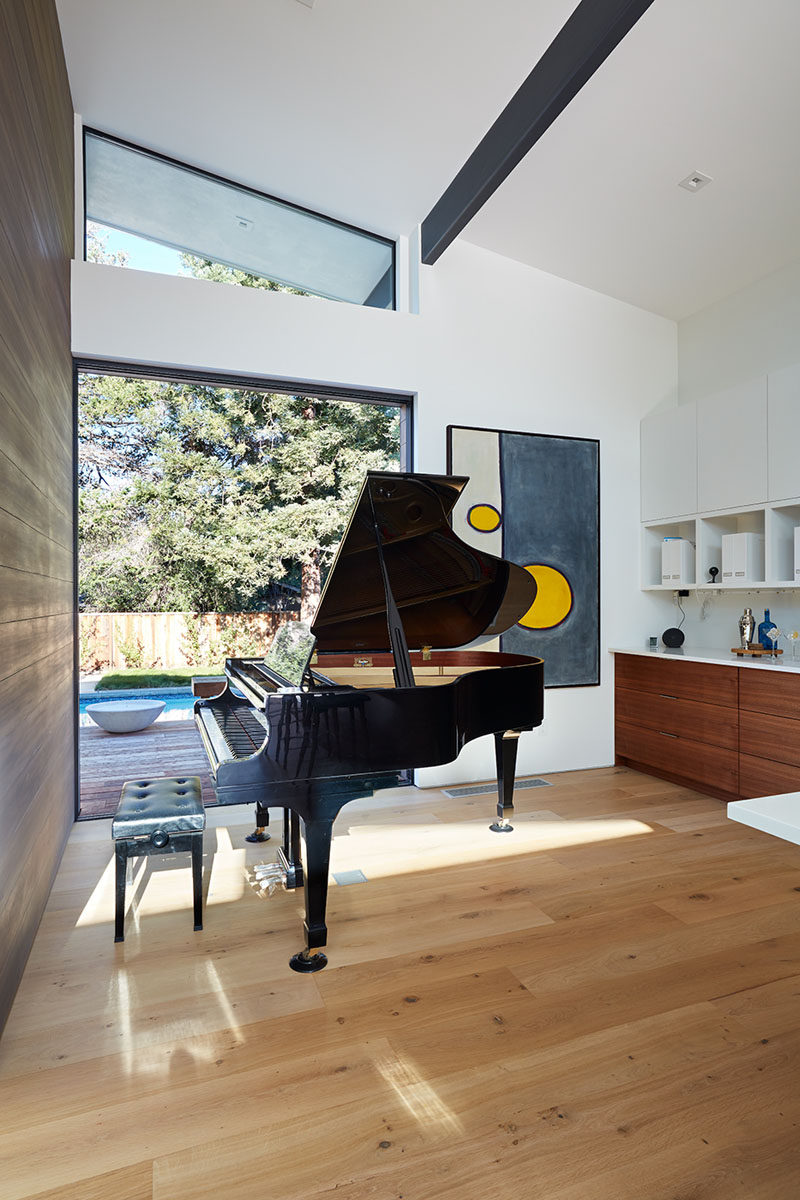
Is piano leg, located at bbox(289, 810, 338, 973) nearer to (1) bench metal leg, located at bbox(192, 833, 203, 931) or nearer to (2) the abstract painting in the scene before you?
(1) bench metal leg, located at bbox(192, 833, 203, 931)

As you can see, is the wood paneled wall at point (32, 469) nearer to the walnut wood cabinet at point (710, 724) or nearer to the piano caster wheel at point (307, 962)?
the piano caster wheel at point (307, 962)

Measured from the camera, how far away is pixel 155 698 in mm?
3732

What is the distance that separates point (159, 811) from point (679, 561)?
3705 millimetres

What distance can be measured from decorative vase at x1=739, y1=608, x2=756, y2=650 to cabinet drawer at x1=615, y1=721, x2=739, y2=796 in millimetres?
693

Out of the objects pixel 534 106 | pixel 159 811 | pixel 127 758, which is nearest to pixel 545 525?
pixel 534 106

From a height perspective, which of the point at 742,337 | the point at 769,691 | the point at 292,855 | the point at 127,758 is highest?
the point at 742,337

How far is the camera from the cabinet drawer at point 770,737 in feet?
11.6

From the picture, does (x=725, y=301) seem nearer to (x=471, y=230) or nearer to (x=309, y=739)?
(x=471, y=230)

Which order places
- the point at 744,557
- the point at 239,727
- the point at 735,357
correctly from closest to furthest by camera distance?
the point at 239,727
the point at 744,557
the point at 735,357

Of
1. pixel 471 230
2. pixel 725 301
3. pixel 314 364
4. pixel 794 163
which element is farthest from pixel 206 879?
pixel 725 301

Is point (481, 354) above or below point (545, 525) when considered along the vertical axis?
above

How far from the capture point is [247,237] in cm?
412

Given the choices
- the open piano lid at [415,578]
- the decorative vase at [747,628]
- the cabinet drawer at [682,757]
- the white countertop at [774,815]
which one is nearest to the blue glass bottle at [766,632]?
the decorative vase at [747,628]

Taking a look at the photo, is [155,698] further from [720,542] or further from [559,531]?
[720,542]
